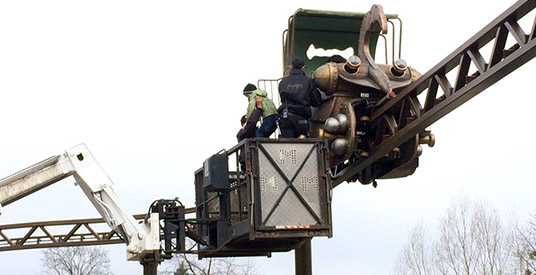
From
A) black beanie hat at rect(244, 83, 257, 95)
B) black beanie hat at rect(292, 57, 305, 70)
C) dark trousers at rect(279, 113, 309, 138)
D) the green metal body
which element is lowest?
dark trousers at rect(279, 113, 309, 138)

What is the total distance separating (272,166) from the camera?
1367cm

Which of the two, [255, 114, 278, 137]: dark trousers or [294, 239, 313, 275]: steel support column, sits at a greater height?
[255, 114, 278, 137]: dark trousers

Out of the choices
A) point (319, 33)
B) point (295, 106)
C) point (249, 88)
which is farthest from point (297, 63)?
point (319, 33)

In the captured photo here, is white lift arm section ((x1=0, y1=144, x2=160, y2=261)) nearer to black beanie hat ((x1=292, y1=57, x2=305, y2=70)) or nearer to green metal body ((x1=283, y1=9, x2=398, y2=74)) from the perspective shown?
black beanie hat ((x1=292, y1=57, x2=305, y2=70))

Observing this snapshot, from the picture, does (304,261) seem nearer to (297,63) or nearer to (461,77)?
(297,63)

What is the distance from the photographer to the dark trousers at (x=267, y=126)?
49.3 feet

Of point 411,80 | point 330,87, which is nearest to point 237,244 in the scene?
point 330,87

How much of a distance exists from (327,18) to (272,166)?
425 cm

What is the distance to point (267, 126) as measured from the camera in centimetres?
1505

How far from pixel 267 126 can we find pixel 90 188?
2.89 metres

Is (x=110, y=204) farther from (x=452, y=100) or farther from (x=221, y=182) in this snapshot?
(x=452, y=100)

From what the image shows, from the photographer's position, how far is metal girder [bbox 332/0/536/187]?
12141mm

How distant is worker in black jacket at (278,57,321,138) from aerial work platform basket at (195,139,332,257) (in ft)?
3.50

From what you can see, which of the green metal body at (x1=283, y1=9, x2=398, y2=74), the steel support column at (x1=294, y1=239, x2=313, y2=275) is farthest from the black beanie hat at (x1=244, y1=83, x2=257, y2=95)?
the steel support column at (x1=294, y1=239, x2=313, y2=275)
